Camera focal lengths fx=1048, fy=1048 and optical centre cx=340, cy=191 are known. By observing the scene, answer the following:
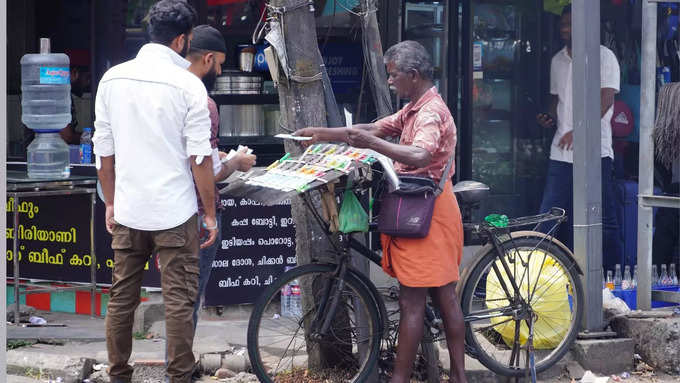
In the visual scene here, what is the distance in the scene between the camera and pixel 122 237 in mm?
5316

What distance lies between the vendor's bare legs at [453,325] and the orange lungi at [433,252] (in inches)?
3.8

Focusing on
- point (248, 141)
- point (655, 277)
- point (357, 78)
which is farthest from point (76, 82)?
point (655, 277)

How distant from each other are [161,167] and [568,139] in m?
4.69

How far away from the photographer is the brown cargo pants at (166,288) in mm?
5223

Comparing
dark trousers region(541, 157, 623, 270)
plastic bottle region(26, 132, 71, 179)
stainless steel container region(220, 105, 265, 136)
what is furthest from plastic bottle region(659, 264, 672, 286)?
plastic bottle region(26, 132, 71, 179)

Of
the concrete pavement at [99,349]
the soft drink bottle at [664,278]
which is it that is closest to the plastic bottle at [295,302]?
the concrete pavement at [99,349]

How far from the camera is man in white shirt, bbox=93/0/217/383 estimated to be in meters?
5.11

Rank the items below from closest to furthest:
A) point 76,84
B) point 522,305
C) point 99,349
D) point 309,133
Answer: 1. point 309,133
2. point 522,305
3. point 99,349
4. point 76,84

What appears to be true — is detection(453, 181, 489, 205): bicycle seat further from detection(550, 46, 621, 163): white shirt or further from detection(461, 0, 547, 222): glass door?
detection(550, 46, 621, 163): white shirt

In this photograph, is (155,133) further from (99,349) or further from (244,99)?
(244,99)

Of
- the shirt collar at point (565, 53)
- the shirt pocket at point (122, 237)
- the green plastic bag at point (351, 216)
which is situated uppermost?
the shirt collar at point (565, 53)

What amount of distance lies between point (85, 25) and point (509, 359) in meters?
4.55

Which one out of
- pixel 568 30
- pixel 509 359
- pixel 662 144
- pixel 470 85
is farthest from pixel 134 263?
pixel 568 30

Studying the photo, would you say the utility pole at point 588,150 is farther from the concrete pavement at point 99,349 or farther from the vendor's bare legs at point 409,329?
the vendor's bare legs at point 409,329
